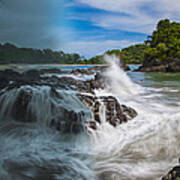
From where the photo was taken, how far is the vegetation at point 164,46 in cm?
3528

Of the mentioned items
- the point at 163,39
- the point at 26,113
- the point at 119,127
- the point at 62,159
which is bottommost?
the point at 62,159

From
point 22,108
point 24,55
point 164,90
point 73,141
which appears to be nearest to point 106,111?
point 73,141

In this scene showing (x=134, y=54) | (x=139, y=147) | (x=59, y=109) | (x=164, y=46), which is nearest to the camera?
(x=139, y=147)

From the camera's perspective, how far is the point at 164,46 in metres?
37.4

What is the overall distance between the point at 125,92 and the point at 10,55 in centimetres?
499

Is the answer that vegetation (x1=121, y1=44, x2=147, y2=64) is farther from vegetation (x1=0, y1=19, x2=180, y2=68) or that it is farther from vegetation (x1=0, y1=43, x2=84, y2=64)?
vegetation (x1=0, y1=43, x2=84, y2=64)

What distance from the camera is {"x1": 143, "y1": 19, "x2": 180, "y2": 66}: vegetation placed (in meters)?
35.3

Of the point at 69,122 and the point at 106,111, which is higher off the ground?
the point at 106,111

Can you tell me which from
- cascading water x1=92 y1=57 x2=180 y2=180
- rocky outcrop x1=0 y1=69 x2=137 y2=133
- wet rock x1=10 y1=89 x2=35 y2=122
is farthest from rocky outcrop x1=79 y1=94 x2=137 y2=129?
wet rock x1=10 y1=89 x2=35 y2=122

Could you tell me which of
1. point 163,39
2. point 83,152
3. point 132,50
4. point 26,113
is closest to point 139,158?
point 83,152

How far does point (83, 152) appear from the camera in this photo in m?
2.94

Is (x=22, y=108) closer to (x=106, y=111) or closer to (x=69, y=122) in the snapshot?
(x=69, y=122)

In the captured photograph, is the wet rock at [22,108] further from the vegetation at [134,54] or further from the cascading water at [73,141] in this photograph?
the vegetation at [134,54]

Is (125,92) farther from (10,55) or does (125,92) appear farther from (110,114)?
(10,55)
